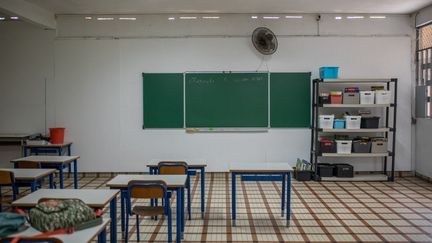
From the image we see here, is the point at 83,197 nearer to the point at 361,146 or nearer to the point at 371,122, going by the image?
the point at 361,146

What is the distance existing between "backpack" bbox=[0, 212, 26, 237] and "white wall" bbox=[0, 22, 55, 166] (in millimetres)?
5919

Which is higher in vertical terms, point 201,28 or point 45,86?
point 201,28

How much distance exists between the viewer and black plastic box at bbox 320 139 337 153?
297 inches

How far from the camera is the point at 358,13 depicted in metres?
7.84

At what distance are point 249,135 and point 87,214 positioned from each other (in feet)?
18.3

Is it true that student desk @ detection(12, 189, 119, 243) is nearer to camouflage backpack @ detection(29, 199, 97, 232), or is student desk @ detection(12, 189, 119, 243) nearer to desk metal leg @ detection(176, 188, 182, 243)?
camouflage backpack @ detection(29, 199, 97, 232)

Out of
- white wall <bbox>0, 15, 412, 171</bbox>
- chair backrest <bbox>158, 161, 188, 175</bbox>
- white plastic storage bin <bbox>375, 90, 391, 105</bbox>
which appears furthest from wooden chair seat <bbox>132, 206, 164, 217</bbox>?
white plastic storage bin <bbox>375, 90, 391, 105</bbox>

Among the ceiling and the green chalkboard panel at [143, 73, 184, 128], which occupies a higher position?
the ceiling

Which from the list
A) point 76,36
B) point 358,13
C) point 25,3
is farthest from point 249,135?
point 25,3

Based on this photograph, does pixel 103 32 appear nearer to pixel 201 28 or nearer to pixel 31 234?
pixel 201 28

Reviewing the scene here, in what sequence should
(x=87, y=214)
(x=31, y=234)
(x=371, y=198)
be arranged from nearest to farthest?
(x=31, y=234)
(x=87, y=214)
(x=371, y=198)

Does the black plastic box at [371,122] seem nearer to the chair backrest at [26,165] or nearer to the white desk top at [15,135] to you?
the chair backrest at [26,165]

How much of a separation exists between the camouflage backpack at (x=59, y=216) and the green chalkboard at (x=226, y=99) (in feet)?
17.6

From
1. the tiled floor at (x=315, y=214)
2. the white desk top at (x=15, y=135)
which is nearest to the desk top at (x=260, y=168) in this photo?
the tiled floor at (x=315, y=214)
